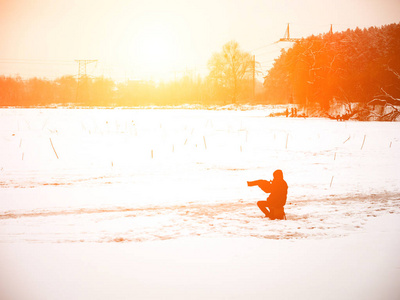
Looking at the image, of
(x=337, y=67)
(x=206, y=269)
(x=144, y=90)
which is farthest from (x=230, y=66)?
(x=206, y=269)

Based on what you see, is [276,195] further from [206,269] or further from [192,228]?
[206,269]

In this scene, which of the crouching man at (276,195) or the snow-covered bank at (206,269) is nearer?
the snow-covered bank at (206,269)

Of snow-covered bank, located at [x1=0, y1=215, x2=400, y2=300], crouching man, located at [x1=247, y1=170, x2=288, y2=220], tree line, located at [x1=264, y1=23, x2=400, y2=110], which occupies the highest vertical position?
tree line, located at [x1=264, y1=23, x2=400, y2=110]

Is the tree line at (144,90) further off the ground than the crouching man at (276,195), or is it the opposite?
the tree line at (144,90)

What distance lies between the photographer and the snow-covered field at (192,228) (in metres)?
4.81

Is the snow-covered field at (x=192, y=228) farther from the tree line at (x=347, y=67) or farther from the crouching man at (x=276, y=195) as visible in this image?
the tree line at (x=347, y=67)

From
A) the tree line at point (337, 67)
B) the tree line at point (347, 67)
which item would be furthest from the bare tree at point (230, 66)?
the tree line at point (347, 67)

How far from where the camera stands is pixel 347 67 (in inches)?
1391

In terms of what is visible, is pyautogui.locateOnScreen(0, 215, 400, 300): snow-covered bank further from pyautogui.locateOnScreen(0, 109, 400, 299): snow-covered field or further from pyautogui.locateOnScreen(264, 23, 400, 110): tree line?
pyautogui.locateOnScreen(264, 23, 400, 110): tree line

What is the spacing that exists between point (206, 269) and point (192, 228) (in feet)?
4.95

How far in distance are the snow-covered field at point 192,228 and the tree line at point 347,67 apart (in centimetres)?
2143

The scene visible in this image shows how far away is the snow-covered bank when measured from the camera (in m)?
4.62

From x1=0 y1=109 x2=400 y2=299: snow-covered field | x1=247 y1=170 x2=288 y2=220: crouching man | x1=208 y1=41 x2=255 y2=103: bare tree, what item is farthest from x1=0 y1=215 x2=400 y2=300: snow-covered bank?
x1=208 y1=41 x2=255 y2=103: bare tree

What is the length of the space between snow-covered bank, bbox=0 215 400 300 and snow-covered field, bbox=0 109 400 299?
0.01 m
